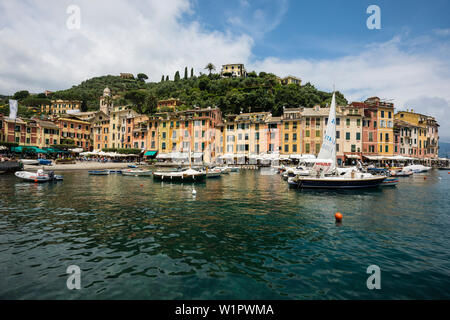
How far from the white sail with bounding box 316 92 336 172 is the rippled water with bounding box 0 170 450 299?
8863 mm

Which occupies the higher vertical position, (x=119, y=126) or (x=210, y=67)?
(x=210, y=67)

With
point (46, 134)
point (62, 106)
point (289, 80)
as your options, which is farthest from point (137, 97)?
point (289, 80)

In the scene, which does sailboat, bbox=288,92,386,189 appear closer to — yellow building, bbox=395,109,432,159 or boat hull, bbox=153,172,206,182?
boat hull, bbox=153,172,206,182

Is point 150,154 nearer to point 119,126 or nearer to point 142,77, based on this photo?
point 119,126

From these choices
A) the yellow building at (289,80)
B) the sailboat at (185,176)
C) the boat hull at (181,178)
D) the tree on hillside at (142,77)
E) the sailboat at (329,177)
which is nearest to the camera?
the sailboat at (329,177)

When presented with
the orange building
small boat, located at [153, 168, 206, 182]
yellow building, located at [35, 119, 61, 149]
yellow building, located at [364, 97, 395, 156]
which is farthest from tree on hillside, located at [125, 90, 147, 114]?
yellow building, located at [364, 97, 395, 156]

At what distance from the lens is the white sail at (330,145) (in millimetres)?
24500

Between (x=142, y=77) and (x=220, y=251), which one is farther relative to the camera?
(x=142, y=77)

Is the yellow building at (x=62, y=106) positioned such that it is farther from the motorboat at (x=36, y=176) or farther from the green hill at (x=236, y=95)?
the motorboat at (x=36, y=176)

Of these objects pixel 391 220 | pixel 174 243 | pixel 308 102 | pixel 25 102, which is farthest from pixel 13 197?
pixel 25 102

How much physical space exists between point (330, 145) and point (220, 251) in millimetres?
20380

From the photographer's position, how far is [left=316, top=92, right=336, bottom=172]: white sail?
24.5 meters

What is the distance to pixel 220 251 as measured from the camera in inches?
366

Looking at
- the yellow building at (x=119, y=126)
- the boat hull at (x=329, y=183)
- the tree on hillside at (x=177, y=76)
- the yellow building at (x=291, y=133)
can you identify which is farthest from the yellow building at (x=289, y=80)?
the boat hull at (x=329, y=183)
